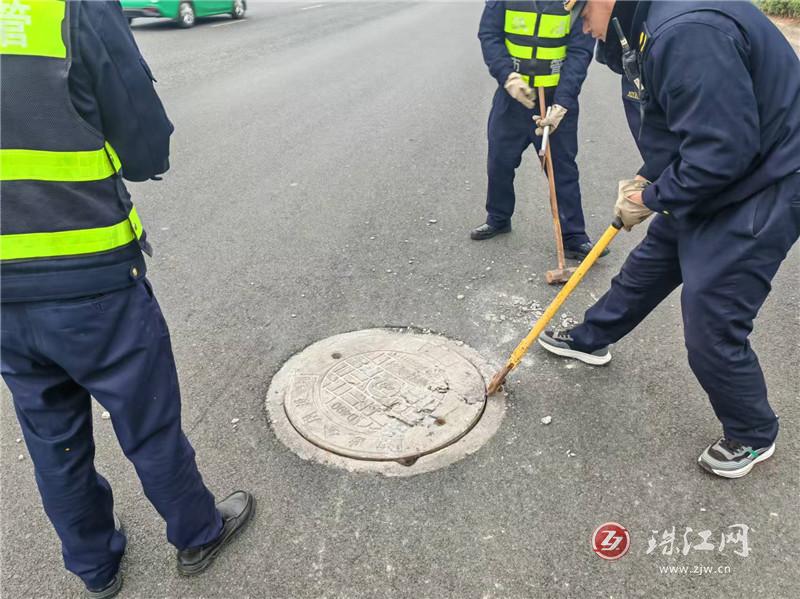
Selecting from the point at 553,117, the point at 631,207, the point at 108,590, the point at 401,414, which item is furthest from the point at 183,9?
the point at 108,590

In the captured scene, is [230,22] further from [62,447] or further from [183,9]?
[62,447]

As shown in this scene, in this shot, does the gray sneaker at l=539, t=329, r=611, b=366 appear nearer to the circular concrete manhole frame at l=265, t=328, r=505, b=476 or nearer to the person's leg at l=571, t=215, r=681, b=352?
the person's leg at l=571, t=215, r=681, b=352

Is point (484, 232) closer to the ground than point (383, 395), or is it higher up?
closer to the ground

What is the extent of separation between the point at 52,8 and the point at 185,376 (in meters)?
1.95

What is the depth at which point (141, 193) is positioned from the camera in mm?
5234

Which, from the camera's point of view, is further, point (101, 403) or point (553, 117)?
point (553, 117)

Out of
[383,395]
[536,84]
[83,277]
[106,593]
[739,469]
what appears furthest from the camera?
[536,84]

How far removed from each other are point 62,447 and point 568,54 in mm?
3538

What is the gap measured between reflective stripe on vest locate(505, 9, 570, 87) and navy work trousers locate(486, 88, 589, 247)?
0.68ft

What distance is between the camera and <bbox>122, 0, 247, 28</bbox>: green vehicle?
12.3 m

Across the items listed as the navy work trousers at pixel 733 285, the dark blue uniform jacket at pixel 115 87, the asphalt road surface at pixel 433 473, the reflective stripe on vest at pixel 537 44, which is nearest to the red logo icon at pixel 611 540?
the asphalt road surface at pixel 433 473

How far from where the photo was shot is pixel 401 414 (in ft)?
9.05

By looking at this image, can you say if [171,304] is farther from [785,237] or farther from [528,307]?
[785,237]

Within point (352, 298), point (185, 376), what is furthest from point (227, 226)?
point (185, 376)
